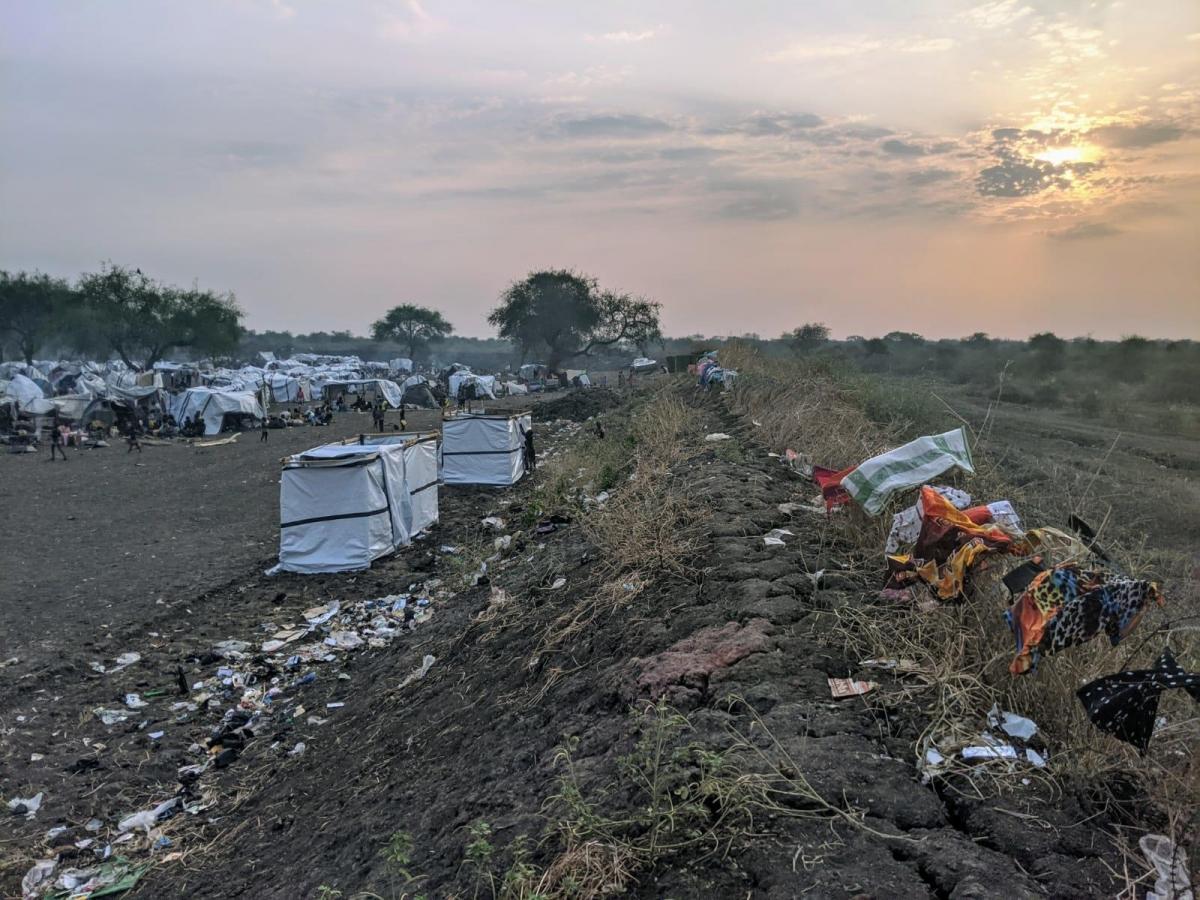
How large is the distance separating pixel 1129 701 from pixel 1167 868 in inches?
16.7

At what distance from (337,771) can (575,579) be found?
1.95 metres

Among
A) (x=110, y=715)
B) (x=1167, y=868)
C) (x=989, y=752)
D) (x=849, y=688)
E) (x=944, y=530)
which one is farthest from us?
(x=110, y=715)

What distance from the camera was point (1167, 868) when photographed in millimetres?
1640

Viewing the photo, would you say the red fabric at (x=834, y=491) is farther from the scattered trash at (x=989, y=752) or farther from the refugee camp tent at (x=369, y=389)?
the refugee camp tent at (x=369, y=389)

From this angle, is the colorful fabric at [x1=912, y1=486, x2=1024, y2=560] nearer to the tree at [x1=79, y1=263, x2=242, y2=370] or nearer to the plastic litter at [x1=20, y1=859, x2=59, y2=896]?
the plastic litter at [x1=20, y1=859, x2=59, y2=896]

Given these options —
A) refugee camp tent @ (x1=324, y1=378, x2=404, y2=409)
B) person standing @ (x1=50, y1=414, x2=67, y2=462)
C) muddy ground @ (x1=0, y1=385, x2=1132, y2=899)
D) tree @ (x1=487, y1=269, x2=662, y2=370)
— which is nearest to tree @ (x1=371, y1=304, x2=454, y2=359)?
tree @ (x1=487, y1=269, x2=662, y2=370)

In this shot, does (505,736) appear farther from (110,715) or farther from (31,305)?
(31,305)

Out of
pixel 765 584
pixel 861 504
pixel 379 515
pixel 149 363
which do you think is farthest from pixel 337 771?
pixel 149 363

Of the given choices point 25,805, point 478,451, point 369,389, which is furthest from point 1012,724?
point 369,389

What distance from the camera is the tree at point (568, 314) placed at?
172 feet

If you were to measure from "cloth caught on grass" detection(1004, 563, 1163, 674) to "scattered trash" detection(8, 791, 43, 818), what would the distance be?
501cm

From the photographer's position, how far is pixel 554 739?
2873mm

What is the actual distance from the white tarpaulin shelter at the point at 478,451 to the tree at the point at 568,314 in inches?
1550

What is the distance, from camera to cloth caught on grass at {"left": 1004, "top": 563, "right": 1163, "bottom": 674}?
2.12 metres
